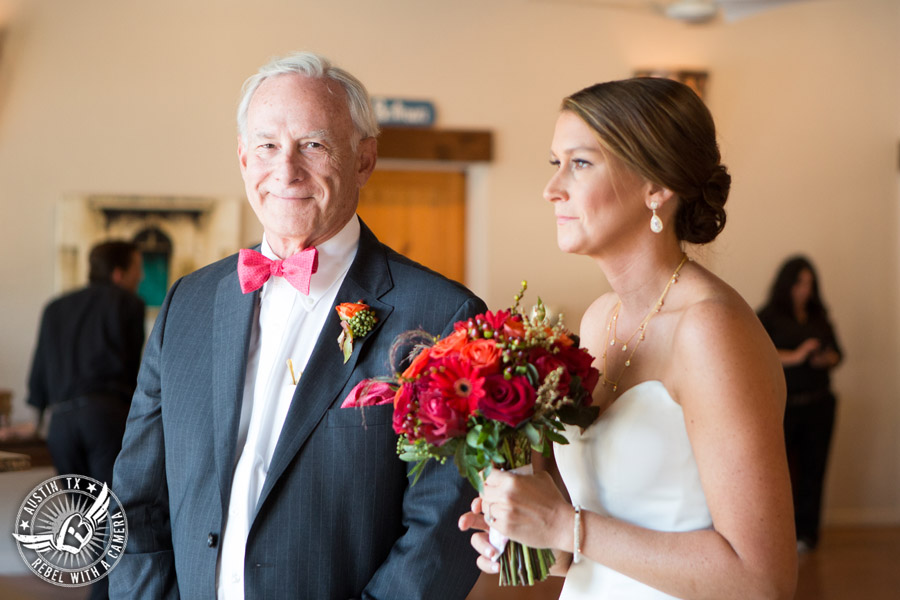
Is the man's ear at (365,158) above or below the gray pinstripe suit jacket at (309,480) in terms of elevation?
above

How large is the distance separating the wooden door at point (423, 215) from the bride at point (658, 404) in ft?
15.6

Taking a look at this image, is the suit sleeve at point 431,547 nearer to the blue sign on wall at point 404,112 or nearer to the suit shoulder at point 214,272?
the suit shoulder at point 214,272

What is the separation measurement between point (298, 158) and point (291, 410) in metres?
0.56

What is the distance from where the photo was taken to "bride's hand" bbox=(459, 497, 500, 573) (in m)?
1.74

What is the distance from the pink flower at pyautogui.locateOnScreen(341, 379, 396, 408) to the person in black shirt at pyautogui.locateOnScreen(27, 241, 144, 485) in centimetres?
347

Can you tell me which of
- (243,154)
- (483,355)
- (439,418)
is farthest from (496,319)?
(243,154)

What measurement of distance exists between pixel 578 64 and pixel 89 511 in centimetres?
538

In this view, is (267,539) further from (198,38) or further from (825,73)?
(825,73)

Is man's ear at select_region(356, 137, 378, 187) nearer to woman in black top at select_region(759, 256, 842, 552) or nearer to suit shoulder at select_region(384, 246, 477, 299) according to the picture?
suit shoulder at select_region(384, 246, 477, 299)

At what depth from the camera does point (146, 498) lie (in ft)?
7.03

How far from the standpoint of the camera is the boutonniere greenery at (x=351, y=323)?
1.98m

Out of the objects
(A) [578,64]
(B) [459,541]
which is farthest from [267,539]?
(A) [578,64]

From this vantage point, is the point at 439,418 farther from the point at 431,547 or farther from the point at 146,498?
the point at 146,498

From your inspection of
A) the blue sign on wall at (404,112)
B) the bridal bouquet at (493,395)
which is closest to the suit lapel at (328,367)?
the bridal bouquet at (493,395)
